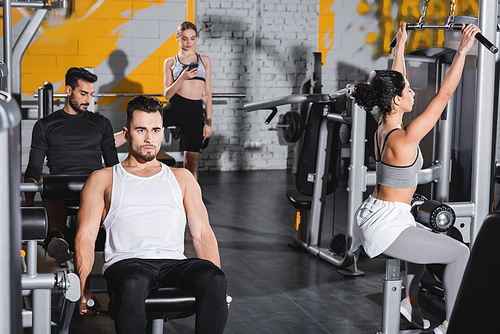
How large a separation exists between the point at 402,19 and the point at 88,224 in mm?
6440

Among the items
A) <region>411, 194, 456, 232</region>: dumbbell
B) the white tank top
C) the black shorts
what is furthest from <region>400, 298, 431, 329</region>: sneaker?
the black shorts

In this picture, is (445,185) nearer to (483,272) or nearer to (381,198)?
(381,198)

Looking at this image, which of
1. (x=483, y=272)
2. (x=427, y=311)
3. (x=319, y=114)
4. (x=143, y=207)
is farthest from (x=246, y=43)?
(x=483, y=272)

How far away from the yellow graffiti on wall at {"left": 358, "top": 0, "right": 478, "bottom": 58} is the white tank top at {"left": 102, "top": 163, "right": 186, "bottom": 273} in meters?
5.78

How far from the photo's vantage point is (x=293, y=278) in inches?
129

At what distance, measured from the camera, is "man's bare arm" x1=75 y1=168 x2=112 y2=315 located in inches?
69.9

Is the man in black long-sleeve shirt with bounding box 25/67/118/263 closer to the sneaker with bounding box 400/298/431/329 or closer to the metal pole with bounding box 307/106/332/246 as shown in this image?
the metal pole with bounding box 307/106/332/246

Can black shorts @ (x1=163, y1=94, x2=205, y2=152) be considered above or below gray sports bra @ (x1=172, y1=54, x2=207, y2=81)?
below

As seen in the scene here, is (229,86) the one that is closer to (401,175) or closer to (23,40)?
(23,40)

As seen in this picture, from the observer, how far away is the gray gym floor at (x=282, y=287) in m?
2.59

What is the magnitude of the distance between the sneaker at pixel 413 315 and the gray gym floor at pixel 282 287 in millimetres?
92

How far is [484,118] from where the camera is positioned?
2.34 metres

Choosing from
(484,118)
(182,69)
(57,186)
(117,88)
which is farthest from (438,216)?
(117,88)

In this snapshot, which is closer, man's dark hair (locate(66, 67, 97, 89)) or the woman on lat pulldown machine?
the woman on lat pulldown machine
